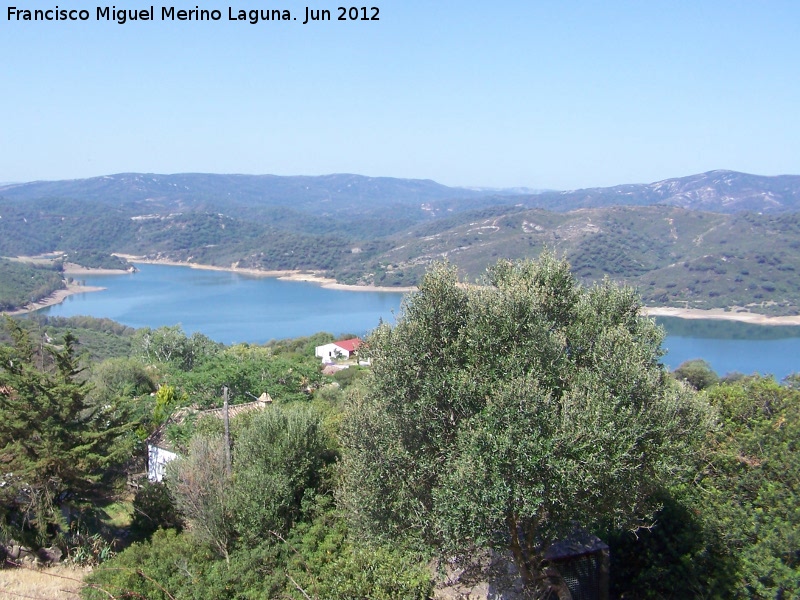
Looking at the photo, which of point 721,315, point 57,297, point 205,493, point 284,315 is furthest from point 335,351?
point 57,297

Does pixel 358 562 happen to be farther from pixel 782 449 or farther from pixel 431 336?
pixel 782 449

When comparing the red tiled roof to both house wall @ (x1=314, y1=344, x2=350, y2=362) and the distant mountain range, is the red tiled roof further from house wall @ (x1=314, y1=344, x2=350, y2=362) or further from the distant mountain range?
the distant mountain range

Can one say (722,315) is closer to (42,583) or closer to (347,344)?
(347,344)

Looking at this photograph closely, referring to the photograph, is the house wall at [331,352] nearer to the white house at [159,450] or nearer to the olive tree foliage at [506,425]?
the white house at [159,450]

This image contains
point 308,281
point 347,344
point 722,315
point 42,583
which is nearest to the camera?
point 42,583

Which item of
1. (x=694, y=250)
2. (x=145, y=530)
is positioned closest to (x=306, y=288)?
(x=694, y=250)

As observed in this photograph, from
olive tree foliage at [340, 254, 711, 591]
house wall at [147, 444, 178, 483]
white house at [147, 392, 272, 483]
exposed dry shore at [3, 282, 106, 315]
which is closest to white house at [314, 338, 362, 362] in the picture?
white house at [147, 392, 272, 483]
